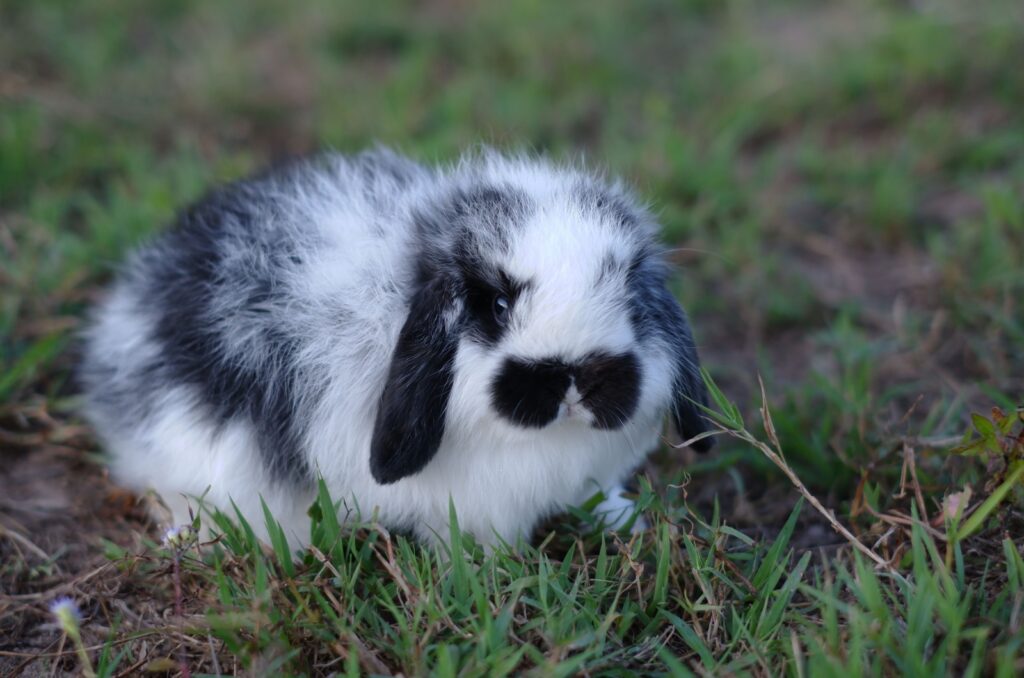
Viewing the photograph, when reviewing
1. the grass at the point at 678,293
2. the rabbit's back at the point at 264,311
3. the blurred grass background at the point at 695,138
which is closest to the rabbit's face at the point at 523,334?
the rabbit's back at the point at 264,311

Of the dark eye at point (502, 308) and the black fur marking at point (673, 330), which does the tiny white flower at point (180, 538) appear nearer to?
the dark eye at point (502, 308)

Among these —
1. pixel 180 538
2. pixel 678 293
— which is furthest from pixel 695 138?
pixel 180 538

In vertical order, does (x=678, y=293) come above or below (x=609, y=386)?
below

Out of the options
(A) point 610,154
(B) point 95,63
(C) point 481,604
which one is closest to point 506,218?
(C) point 481,604

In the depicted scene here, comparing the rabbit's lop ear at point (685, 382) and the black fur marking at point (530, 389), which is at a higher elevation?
the black fur marking at point (530, 389)

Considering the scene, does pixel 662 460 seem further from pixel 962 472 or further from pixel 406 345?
pixel 406 345

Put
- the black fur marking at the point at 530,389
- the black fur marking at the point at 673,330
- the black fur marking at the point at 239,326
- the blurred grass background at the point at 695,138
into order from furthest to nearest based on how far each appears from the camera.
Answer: the blurred grass background at the point at 695,138 → the black fur marking at the point at 239,326 → the black fur marking at the point at 673,330 → the black fur marking at the point at 530,389

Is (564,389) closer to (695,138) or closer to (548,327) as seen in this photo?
(548,327)
